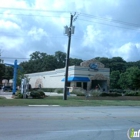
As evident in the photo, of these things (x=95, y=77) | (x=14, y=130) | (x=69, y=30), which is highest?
(x=69, y=30)

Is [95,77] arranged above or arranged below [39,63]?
below

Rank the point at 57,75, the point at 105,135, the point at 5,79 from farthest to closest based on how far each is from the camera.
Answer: the point at 5,79, the point at 57,75, the point at 105,135

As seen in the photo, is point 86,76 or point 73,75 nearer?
point 73,75

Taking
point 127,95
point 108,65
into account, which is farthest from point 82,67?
point 108,65

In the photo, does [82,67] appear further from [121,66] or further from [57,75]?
[121,66]

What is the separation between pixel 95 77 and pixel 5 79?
53.1 metres

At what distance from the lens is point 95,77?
59.1m

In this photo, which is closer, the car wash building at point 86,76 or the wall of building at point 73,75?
the car wash building at point 86,76

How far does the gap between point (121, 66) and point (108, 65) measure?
6323mm

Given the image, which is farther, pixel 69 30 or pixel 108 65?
pixel 108 65

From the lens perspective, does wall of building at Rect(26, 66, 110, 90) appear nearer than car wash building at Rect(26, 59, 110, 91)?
No

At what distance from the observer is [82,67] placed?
57.8 m

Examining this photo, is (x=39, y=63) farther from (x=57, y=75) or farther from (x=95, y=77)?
(x=95, y=77)

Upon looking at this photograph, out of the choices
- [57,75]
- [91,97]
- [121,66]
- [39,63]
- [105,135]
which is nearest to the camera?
[105,135]
